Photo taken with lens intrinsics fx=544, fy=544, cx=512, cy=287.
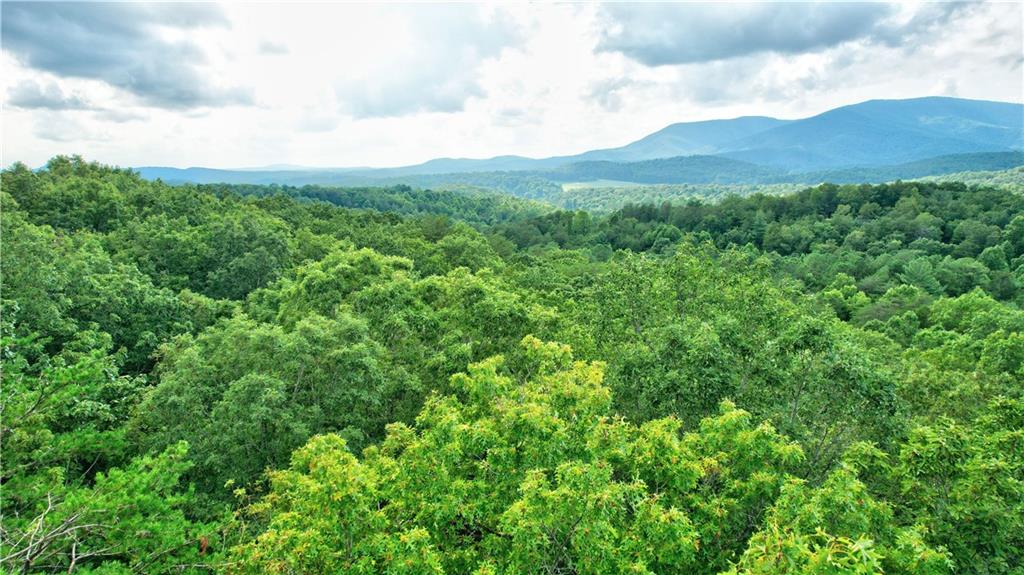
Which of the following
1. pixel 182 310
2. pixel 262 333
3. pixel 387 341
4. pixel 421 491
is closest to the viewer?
pixel 421 491

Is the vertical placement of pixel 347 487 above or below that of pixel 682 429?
above

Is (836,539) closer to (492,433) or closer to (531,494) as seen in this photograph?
(531,494)

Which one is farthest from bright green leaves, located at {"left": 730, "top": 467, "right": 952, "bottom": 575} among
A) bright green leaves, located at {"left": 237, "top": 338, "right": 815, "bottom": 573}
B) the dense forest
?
bright green leaves, located at {"left": 237, "top": 338, "right": 815, "bottom": 573}

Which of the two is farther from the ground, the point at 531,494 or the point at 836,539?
the point at 836,539

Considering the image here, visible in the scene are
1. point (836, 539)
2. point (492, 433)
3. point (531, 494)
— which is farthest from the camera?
point (492, 433)

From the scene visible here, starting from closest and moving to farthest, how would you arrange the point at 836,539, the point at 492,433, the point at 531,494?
the point at 836,539 < the point at 531,494 < the point at 492,433

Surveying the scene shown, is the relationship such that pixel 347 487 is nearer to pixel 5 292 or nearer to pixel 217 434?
pixel 217 434

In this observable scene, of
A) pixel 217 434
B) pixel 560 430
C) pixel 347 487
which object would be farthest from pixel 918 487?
pixel 217 434

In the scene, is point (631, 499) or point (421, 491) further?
point (421, 491)

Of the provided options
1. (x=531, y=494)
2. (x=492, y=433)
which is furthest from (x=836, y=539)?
(x=492, y=433)

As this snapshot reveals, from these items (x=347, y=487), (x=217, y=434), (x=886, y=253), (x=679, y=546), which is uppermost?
(x=347, y=487)
